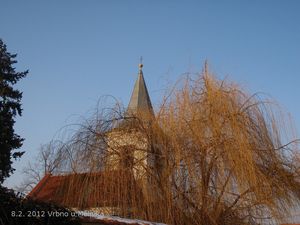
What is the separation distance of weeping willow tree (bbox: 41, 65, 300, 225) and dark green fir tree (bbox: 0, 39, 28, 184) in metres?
9.73

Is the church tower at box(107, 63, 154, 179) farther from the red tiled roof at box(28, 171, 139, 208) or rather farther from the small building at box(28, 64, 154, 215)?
the red tiled roof at box(28, 171, 139, 208)

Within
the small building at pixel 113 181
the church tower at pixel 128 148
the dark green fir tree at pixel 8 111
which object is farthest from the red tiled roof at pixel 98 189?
the dark green fir tree at pixel 8 111

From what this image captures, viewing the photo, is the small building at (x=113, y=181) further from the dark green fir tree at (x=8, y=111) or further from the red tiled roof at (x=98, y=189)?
the dark green fir tree at (x=8, y=111)

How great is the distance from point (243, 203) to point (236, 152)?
42.4 inches

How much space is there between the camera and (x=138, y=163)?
8234 millimetres

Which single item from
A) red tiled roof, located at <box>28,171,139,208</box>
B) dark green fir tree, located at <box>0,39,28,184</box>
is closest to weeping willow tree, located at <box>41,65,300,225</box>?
red tiled roof, located at <box>28,171,139,208</box>

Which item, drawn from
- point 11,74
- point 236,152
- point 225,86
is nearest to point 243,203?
point 236,152

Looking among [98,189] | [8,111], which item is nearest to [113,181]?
[98,189]

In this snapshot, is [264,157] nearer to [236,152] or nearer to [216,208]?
[236,152]

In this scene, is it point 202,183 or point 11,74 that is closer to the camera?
point 202,183

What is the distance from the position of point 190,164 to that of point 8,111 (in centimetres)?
1285

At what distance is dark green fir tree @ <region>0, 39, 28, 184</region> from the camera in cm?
1672

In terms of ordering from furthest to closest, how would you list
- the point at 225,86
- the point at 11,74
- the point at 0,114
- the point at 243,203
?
the point at 11,74, the point at 0,114, the point at 225,86, the point at 243,203

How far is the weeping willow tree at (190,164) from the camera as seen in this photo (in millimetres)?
7574
